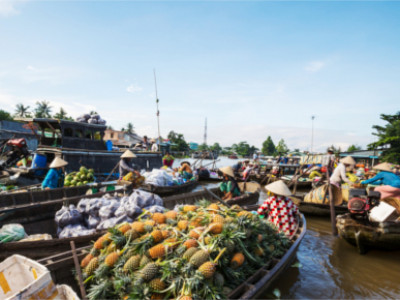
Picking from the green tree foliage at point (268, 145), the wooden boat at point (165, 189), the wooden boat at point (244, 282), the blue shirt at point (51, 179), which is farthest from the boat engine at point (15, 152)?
the green tree foliage at point (268, 145)

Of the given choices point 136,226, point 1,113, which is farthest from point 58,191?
point 1,113

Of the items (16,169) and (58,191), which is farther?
(16,169)

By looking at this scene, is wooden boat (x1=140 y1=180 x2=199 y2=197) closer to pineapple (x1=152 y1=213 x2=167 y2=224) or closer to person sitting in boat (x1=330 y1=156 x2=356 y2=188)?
pineapple (x1=152 y1=213 x2=167 y2=224)

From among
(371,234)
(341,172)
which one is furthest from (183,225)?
(341,172)

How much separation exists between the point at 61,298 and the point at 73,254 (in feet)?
3.05

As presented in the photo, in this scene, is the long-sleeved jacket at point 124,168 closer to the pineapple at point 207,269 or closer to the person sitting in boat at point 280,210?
the person sitting in boat at point 280,210

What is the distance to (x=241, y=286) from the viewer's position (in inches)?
122

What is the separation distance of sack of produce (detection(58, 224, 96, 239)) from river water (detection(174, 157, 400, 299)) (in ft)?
12.8

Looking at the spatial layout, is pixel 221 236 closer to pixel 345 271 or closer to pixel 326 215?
pixel 345 271

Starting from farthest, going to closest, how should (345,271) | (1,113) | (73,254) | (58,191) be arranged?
(1,113) → (58,191) → (345,271) → (73,254)

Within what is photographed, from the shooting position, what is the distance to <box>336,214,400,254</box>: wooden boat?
567 centimetres

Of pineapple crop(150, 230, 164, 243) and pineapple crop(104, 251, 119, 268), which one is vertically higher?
pineapple crop(150, 230, 164, 243)

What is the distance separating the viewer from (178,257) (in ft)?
9.55

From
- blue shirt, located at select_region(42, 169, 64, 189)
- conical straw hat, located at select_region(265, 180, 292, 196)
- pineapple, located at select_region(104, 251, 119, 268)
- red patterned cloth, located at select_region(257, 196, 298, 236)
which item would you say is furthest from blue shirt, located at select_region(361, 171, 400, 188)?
blue shirt, located at select_region(42, 169, 64, 189)
